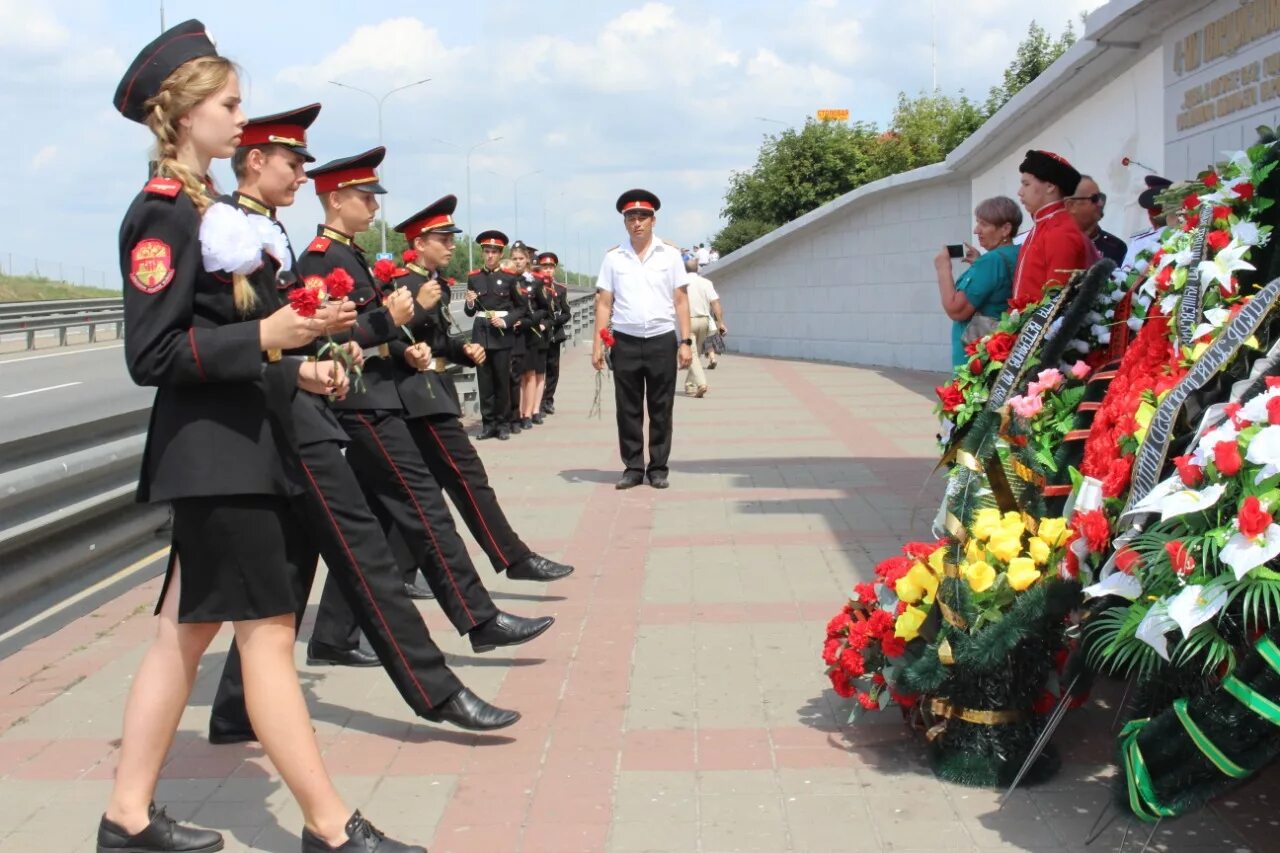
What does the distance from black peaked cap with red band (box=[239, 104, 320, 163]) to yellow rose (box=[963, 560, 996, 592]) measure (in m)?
2.39

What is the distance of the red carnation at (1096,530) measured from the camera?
370cm

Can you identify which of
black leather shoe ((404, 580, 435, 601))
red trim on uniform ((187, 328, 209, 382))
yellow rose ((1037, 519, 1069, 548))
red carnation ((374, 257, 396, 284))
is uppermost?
red carnation ((374, 257, 396, 284))

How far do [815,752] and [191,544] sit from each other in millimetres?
2071

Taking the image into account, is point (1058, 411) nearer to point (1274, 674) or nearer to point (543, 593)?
point (1274, 674)

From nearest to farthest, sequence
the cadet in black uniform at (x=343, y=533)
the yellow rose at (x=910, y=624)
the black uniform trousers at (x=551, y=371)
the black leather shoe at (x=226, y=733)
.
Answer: the cadet in black uniform at (x=343, y=533)
the yellow rose at (x=910, y=624)
the black leather shoe at (x=226, y=733)
the black uniform trousers at (x=551, y=371)

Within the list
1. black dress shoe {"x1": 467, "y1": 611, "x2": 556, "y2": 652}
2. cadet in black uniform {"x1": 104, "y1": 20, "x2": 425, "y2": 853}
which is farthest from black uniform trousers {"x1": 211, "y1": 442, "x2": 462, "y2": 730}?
black dress shoe {"x1": 467, "y1": 611, "x2": 556, "y2": 652}

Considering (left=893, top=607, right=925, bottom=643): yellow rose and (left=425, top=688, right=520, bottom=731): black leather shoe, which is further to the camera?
(left=425, top=688, right=520, bottom=731): black leather shoe

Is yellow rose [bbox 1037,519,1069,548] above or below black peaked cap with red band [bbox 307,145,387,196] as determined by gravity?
below

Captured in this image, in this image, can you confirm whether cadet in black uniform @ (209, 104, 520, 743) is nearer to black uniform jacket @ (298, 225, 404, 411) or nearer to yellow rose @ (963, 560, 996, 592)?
black uniform jacket @ (298, 225, 404, 411)

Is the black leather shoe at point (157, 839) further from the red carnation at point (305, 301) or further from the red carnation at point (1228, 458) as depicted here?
the red carnation at point (1228, 458)

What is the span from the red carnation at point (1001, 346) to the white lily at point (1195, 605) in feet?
8.18

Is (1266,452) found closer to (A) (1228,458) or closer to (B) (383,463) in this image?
(A) (1228,458)

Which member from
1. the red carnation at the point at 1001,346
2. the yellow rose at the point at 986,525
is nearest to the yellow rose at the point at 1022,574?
the yellow rose at the point at 986,525

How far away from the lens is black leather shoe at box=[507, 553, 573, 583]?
631 cm
